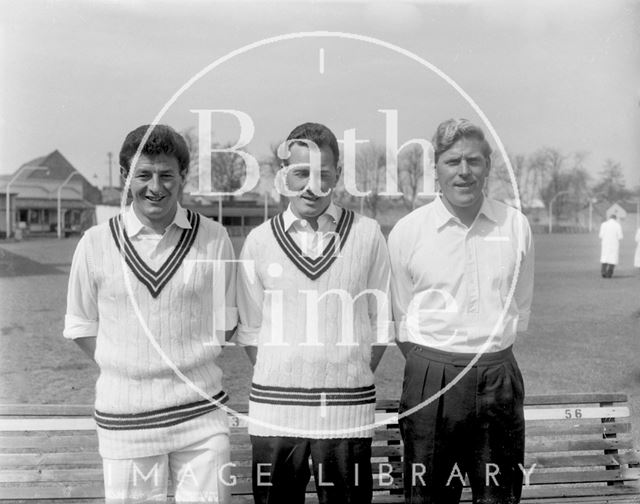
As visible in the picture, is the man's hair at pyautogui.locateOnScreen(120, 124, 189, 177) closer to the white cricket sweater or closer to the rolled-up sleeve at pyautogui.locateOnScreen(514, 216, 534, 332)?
the white cricket sweater

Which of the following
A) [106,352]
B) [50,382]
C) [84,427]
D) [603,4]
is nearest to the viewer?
[106,352]

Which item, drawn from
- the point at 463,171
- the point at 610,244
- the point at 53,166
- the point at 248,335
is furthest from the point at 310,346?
the point at 610,244

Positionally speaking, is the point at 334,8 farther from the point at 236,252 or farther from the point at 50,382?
the point at 50,382

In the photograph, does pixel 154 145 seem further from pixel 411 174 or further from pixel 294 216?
pixel 411 174

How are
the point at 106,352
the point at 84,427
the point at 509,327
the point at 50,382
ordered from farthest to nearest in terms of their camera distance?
the point at 50,382 → the point at 84,427 → the point at 509,327 → the point at 106,352

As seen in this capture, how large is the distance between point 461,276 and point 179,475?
1.06 meters

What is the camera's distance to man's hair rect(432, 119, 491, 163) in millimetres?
2166

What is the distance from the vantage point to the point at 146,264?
209 centimetres

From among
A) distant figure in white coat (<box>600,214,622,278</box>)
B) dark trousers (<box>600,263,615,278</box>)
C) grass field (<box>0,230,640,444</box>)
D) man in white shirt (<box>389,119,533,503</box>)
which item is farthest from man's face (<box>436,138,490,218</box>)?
dark trousers (<box>600,263,615,278</box>)

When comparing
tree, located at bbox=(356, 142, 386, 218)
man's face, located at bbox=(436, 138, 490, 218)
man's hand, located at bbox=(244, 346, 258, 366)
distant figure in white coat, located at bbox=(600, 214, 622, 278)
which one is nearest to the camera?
man's face, located at bbox=(436, 138, 490, 218)

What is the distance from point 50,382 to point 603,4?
384 cm

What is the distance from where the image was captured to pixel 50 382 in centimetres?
457

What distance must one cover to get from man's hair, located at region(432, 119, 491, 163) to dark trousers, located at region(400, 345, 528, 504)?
0.64 meters

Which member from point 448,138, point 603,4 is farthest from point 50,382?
point 603,4
